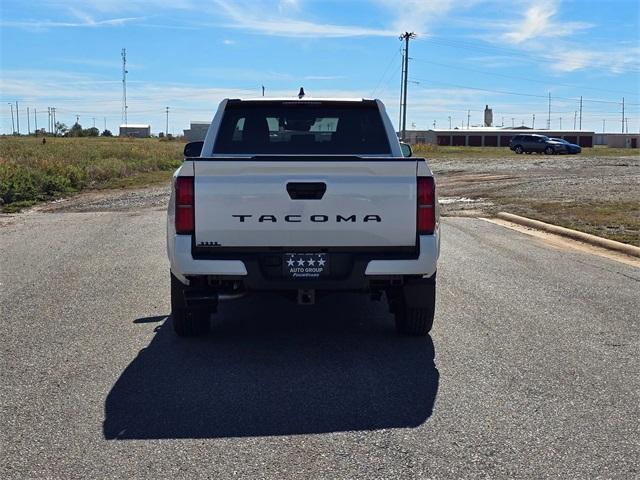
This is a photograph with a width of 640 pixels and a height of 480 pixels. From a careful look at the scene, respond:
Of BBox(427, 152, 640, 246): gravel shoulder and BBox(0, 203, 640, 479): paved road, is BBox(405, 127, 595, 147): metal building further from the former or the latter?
BBox(0, 203, 640, 479): paved road

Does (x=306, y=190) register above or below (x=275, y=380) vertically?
above

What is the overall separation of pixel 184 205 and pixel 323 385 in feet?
5.45

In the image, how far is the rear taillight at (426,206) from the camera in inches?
238

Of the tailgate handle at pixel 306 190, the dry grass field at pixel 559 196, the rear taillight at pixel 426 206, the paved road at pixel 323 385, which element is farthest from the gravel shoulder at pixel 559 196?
the tailgate handle at pixel 306 190

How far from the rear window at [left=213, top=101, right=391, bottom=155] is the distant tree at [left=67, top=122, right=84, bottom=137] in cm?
15608

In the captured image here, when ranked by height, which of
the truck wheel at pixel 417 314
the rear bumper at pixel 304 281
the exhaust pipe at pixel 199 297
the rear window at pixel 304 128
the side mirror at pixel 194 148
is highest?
the rear window at pixel 304 128

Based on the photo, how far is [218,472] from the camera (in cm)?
408

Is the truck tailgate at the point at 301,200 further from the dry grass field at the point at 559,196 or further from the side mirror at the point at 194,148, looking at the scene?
the dry grass field at the point at 559,196

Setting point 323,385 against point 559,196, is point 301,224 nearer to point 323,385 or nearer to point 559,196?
point 323,385

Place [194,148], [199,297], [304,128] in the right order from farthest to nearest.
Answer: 1. [194,148]
2. [304,128]
3. [199,297]

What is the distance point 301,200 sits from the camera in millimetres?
6023

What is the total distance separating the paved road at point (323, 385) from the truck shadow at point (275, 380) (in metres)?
0.02

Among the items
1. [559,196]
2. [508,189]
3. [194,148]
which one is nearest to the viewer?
[194,148]


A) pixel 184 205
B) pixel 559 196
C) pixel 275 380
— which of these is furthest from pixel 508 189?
pixel 275 380
